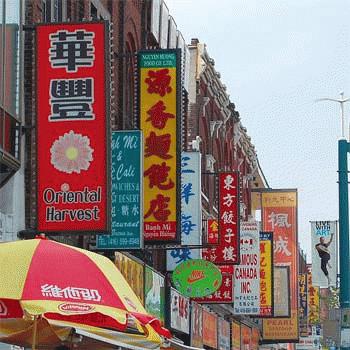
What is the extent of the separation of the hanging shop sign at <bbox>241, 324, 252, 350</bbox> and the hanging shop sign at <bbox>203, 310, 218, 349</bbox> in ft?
28.4

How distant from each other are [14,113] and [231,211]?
613 inches

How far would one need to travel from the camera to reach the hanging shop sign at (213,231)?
3484 centimetres

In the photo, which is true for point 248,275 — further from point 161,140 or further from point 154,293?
point 161,140

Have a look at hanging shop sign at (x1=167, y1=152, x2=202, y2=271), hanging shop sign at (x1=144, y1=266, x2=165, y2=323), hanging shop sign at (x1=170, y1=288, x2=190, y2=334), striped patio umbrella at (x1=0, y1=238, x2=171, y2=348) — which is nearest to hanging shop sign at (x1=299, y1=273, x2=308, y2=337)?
hanging shop sign at (x1=170, y1=288, x2=190, y2=334)

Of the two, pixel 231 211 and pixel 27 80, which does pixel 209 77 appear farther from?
pixel 27 80

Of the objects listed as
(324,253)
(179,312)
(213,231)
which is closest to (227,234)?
(213,231)

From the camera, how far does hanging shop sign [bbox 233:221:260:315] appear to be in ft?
128

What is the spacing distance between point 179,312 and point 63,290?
19.8 metres

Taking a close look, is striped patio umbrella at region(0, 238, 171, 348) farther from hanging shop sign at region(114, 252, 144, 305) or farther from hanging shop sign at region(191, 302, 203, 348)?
hanging shop sign at region(191, 302, 203, 348)

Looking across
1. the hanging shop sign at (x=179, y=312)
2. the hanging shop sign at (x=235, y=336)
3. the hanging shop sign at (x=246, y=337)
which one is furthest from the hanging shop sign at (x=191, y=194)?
the hanging shop sign at (x=246, y=337)

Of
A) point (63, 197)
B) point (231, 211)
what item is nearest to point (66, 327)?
point (63, 197)

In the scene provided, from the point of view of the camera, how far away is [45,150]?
60.6 ft

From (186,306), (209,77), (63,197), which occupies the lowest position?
(186,306)

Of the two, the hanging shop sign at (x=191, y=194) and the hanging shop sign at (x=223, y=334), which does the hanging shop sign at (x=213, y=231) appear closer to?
the hanging shop sign at (x=191, y=194)
